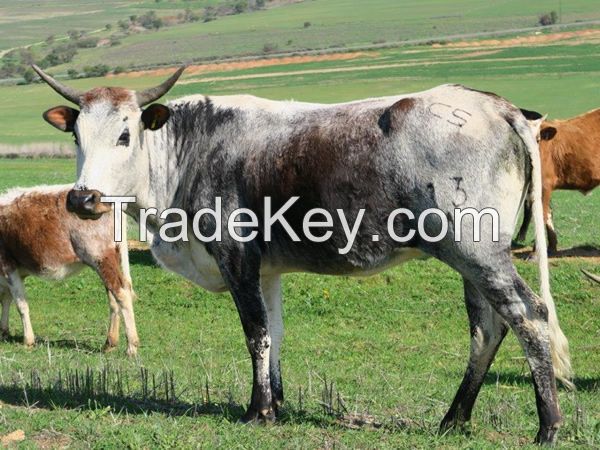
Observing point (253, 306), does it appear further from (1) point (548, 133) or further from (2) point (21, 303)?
(1) point (548, 133)

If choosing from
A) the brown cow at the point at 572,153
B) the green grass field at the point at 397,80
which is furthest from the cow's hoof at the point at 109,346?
the green grass field at the point at 397,80

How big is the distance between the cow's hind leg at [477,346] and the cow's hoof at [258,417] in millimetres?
1351

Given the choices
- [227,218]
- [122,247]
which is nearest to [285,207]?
[227,218]

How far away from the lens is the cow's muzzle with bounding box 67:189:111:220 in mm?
8695

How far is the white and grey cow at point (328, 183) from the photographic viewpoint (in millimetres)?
7832

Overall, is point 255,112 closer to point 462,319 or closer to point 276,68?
point 462,319

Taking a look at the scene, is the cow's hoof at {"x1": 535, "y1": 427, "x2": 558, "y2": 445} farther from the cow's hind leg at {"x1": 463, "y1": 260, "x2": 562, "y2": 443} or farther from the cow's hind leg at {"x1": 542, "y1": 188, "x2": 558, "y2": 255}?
the cow's hind leg at {"x1": 542, "y1": 188, "x2": 558, "y2": 255}

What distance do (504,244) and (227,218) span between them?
7.53 feet

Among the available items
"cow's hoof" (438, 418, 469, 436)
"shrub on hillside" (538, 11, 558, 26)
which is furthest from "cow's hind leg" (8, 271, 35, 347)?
"shrub on hillside" (538, 11, 558, 26)

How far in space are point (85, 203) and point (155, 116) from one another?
39.9 inches

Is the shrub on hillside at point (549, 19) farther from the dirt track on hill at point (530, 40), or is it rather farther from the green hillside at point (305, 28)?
the dirt track on hill at point (530, 40)

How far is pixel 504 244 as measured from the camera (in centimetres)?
775

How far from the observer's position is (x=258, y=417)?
28.6 ft

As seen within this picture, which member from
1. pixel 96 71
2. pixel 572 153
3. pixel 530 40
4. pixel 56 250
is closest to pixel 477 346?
pixel 56 250
